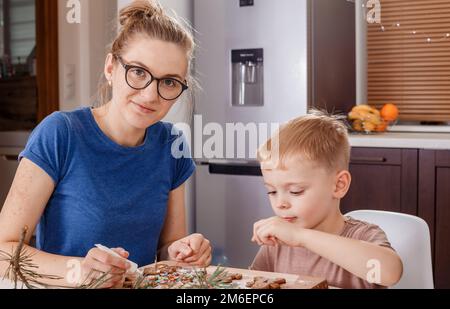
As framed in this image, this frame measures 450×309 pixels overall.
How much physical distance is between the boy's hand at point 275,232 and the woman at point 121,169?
0.46 feet

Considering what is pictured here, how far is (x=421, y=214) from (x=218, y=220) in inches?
25.8

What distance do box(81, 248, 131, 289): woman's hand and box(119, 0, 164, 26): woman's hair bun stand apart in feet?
1.19

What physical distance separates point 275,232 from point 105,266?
20 cm

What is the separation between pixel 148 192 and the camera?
101 centimetres

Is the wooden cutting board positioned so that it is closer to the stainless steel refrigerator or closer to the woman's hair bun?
the woman's hair bun

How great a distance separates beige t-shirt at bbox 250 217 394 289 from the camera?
0.88m

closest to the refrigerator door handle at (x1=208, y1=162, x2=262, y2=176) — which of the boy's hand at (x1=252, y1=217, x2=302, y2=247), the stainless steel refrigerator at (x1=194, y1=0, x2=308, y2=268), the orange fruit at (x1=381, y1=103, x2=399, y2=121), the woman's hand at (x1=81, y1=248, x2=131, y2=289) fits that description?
the stainless steel refrigerator at (x1=194, y1=0, x2=308, y2=268)

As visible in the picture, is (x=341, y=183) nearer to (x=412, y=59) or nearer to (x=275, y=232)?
(x=275, y=232)

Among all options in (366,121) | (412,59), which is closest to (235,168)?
(366,121)

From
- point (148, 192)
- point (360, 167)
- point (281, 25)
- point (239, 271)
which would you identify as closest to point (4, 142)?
point (281, 25)

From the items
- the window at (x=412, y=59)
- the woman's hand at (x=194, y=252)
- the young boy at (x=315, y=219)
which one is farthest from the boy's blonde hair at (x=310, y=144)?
the window at (x=412, y=59)

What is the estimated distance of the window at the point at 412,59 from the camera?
2322 mm

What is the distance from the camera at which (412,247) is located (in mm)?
1033
